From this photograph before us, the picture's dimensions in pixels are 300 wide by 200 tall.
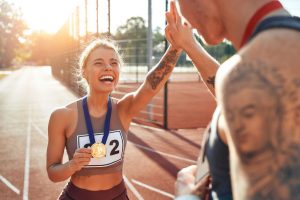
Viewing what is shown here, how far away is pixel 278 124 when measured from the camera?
2.98 ft

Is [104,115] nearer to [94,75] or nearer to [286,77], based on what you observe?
[94,75]

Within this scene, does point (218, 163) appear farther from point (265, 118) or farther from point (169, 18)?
point (169, 18)

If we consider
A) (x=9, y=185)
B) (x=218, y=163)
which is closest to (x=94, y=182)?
(x=218, y=163)

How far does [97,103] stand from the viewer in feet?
10.0

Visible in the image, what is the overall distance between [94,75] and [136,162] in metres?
5.40

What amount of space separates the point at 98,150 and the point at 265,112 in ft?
6.34

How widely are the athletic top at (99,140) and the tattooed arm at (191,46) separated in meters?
0.88

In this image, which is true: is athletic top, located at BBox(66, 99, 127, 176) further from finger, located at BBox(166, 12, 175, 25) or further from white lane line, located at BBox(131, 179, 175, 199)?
white lane line, located at BBox(131, 179, 175, 199)

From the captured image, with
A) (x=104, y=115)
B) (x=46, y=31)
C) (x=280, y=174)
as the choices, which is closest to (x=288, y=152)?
(x=280, y=174)

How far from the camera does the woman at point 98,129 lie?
2.82 m

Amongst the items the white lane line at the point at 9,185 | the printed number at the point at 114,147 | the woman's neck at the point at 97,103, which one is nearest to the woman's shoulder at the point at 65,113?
the woman's neck at the point at 97,103

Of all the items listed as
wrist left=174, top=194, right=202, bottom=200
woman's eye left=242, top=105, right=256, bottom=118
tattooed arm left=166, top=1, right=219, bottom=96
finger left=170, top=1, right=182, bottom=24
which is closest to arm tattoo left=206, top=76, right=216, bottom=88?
tattooed arm left=166, top=1, right=219, bottom=96

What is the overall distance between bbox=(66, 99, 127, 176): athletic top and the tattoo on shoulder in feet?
6.65

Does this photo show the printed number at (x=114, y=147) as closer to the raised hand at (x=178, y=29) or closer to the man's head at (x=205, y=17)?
the raised hand at (x=178, y=29)
